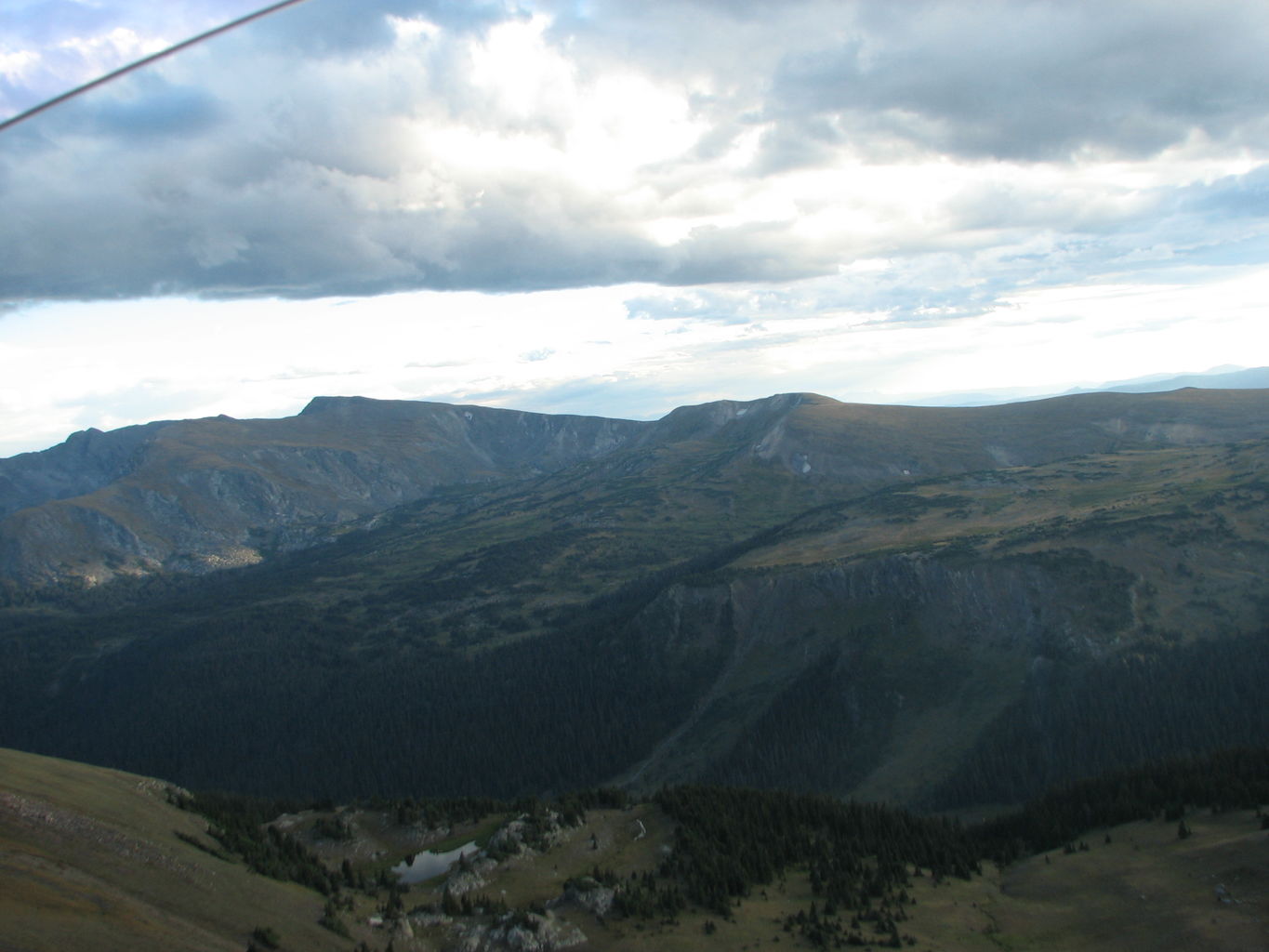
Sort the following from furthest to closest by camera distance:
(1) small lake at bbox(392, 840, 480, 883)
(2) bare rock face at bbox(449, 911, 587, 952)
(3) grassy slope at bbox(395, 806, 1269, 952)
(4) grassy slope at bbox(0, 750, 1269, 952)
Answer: (1) small lake at bbox(392, 840, 480, 883) → (2) bare rock face at bbox(449, 911, 587, 952) → (3) grassy slope at bbox(395, 806, 1269, 952) → (4) grassy slope at bbox(0, 750, 1269, 952)

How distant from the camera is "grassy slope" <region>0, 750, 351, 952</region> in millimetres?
37844

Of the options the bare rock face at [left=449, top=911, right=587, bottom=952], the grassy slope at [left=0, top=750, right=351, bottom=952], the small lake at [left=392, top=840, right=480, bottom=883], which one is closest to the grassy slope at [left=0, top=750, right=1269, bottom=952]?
the grassy slope at [left=0, top=750, right=351, bottom=952]

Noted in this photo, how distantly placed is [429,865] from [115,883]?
29.0m

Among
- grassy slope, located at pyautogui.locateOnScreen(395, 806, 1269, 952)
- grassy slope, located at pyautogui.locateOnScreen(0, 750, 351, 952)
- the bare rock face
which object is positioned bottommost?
grassy slope, located at pyautogui.locateOnScreen(395, 806, 1269, 952)

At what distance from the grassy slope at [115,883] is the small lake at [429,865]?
12.9m

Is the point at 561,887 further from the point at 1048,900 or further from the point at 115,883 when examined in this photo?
the point at 1048,900

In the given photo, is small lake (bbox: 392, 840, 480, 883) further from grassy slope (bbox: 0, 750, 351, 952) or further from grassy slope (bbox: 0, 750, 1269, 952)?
grassy slope (bbox: 0, 750, 351, 952)

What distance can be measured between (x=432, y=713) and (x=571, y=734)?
38943mm

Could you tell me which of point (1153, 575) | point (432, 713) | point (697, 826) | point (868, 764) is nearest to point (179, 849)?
point (697, 826)

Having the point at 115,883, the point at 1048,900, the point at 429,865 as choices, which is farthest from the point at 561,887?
the point at 1048,900

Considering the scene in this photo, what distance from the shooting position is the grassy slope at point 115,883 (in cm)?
3784

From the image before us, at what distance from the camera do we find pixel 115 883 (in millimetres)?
46531

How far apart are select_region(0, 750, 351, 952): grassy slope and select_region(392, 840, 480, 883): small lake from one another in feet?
42.2

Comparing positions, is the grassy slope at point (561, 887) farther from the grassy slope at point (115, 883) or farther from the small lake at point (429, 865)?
the small lake at point (429, 865)
